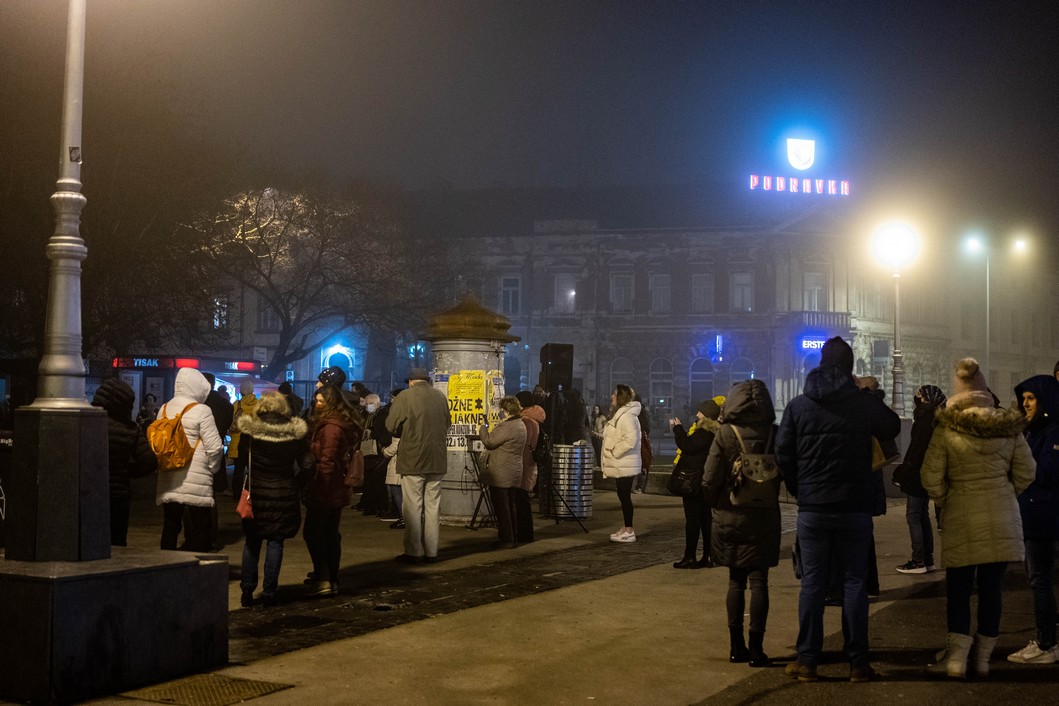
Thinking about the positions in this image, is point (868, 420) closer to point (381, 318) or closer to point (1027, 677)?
point (1027, 677)

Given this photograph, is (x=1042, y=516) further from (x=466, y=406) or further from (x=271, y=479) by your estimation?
(x=466, y=406)

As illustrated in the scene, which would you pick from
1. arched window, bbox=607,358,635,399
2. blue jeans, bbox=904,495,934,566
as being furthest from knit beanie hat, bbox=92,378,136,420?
arched window, bbox=607,358,635,399

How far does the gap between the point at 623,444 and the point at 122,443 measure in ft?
19.8

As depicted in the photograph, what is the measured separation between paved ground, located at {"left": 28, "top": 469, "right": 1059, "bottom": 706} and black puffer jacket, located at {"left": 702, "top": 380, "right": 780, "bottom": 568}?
688 mm

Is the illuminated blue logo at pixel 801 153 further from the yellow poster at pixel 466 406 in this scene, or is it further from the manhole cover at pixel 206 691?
the manhole cover at pixel 206 691

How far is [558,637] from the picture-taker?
8.02 m

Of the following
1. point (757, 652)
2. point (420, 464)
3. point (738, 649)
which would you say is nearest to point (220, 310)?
point (420, 464)

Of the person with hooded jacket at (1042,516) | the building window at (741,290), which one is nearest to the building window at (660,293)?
the building window at (741,290)

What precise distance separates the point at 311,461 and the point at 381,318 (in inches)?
1355

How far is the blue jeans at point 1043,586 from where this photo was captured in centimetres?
727

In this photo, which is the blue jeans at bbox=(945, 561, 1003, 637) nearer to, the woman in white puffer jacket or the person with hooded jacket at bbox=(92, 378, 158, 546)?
the person with hooded jacket at bbox=(92, 378, 158, 546)

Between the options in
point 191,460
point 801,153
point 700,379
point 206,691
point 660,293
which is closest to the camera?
point 206,691

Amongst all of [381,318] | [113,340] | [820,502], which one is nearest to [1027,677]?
[820,502]

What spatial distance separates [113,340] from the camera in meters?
28.1
